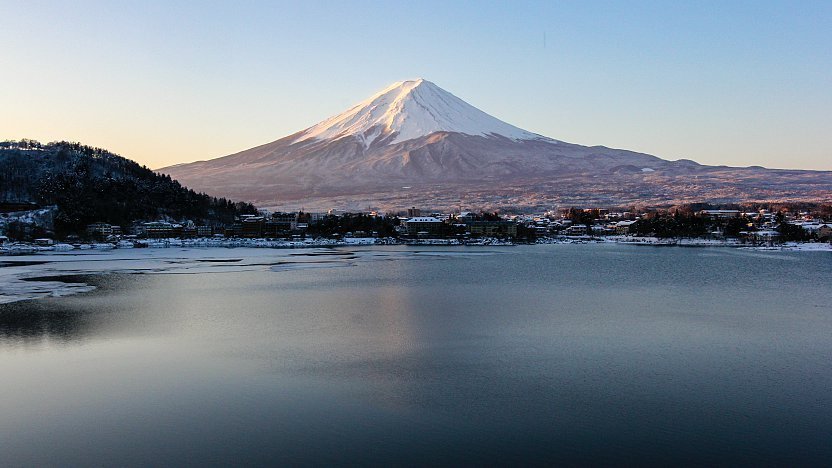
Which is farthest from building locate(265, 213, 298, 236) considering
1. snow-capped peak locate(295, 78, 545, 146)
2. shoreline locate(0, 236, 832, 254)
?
snow-capped peak locate(295, 78, 545, 146)

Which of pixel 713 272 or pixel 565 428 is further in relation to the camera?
pixel 713 272

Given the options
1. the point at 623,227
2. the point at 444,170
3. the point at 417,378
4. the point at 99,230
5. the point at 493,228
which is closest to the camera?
the point at 417,378

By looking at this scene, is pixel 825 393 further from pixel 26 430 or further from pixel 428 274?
pixel 428 274

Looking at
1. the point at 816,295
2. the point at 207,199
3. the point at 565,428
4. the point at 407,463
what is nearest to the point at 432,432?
the point at 407,463

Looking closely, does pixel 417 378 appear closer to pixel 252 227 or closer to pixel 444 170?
pixel 252 227

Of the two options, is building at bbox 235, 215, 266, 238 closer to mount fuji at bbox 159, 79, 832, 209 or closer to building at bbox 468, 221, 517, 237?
building at bbox 468, 221, 517, 237

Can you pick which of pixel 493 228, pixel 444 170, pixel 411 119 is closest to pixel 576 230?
pixel 493 228
